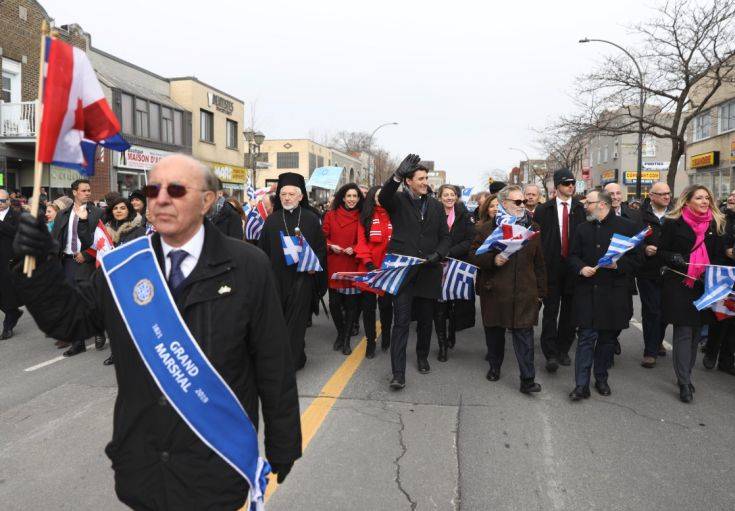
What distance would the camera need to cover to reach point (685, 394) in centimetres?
521

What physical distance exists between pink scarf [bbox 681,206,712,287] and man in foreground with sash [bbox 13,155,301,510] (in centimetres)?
475

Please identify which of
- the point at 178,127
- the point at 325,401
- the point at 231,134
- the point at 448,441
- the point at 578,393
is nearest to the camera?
the point at 448,441

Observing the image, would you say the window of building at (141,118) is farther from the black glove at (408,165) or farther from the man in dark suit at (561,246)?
the black glove at (408,165)

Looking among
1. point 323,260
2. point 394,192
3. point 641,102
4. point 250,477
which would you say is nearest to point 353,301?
point 323,260

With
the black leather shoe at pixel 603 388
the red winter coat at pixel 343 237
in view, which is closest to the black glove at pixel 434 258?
the red winter coat at pixel 343 237

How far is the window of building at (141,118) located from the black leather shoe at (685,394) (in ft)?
81.6

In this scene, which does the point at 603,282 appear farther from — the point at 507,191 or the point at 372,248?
the point at 372,248

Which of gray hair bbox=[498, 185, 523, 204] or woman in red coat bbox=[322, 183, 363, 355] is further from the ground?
gray hair bbox=[498, 185, 523, 204]

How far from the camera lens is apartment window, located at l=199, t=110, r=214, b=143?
103 feet

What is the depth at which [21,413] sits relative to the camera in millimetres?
4855

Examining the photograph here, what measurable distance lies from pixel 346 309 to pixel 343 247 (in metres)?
0.76

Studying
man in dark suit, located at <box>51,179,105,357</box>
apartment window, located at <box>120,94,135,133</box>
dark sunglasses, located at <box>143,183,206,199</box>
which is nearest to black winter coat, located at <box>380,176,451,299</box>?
dark sunglasses, located at <box>143,183,206,199</box>

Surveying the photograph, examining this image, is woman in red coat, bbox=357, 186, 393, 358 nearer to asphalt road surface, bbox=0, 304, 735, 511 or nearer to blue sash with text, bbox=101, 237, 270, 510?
asphalt road surface, bbox=0, 304, 735, 511

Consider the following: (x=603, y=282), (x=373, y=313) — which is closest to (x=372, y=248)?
(x=373, y=313)
